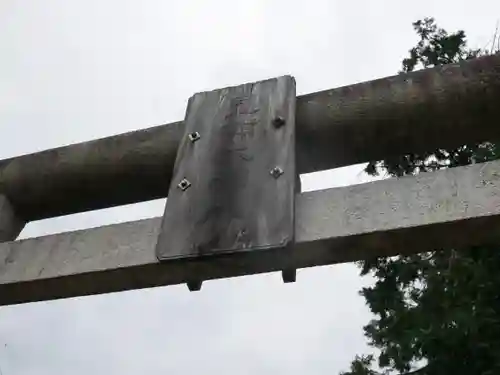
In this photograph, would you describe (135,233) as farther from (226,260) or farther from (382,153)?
(382,153)

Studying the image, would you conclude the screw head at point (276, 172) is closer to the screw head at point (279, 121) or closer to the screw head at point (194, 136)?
the screw head at point (279, 121)

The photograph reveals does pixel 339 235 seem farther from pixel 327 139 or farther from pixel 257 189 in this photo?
pixel 327 139

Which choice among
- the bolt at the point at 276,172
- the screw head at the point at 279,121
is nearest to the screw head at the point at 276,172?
the bolt at the point at 276,172

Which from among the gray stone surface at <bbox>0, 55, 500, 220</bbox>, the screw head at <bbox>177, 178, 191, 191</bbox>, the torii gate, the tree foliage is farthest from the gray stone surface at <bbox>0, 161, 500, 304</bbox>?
the tree foliage

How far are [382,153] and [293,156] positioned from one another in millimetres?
327

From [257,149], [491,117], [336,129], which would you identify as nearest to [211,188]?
[257,149]

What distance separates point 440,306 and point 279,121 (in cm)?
626

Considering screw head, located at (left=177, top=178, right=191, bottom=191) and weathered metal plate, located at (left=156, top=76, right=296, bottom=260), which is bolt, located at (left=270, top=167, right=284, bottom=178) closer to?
weathered metal plate, located at (left=156, top=76, right=296, bottom=260)

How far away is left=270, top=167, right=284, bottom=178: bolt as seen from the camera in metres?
1.70

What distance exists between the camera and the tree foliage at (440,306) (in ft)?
23.0

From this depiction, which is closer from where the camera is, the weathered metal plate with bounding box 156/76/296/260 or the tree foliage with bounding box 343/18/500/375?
the weathered metal plate with bounding box 156/76/296/260

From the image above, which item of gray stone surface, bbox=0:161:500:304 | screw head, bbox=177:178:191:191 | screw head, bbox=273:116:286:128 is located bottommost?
gray stone surface, bbox=0:161:500:304

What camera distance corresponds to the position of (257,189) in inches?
66.4

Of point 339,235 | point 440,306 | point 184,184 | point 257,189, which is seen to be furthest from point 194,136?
point 440,306
